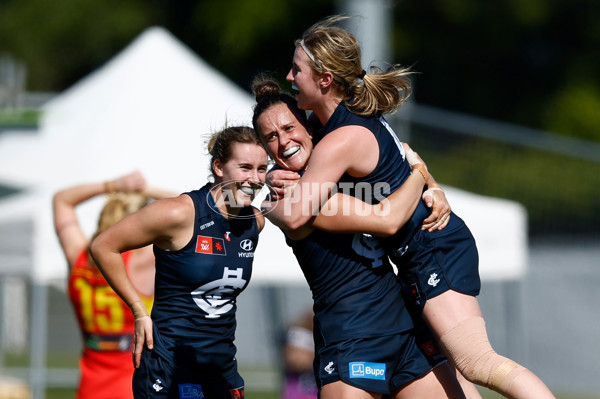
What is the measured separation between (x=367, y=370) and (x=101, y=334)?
6.36 feet

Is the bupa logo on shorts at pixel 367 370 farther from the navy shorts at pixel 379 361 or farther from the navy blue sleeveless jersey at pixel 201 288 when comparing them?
the navy blue sleeveless jersey at pixel 201 288

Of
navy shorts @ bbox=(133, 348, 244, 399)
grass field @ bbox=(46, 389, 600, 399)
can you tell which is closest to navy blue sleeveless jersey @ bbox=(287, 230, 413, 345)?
navy shorts @ bbox=(133, 348, 244, 399)

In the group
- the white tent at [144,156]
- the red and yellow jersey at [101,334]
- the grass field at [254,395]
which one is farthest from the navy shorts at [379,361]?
the grass field at [254,395]

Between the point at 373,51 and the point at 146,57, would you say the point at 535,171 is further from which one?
the point at 146,57

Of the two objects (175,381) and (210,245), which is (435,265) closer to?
(210,245)

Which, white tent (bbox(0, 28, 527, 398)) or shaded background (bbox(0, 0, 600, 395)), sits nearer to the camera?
white tent (bbox(0, 28, 527, 398))

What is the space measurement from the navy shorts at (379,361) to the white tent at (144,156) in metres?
3.35

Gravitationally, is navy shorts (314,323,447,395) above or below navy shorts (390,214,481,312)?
below

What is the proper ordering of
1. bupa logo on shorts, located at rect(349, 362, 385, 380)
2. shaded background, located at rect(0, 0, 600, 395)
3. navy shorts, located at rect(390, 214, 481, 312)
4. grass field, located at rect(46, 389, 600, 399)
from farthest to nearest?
shaded background, located at rect(0, 0, 600, 395)
grass field, located at rect(46, 389, 600, 399)
navy shorts, located at rect(390, 214, 481, 312)
bupa logo on shorts, located at rect(349, 362, 385, 380)

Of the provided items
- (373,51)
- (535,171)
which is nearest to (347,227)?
(373,51)

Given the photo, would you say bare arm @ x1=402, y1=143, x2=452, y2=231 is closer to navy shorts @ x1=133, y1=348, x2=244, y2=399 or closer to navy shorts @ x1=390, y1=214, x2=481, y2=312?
navy shorts @ x1=390, y1=214, x2=481, y2=312

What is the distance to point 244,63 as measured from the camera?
76.0 ft

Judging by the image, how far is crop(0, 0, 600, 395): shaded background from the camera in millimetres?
13633

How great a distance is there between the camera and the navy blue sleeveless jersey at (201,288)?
3.72 metres
